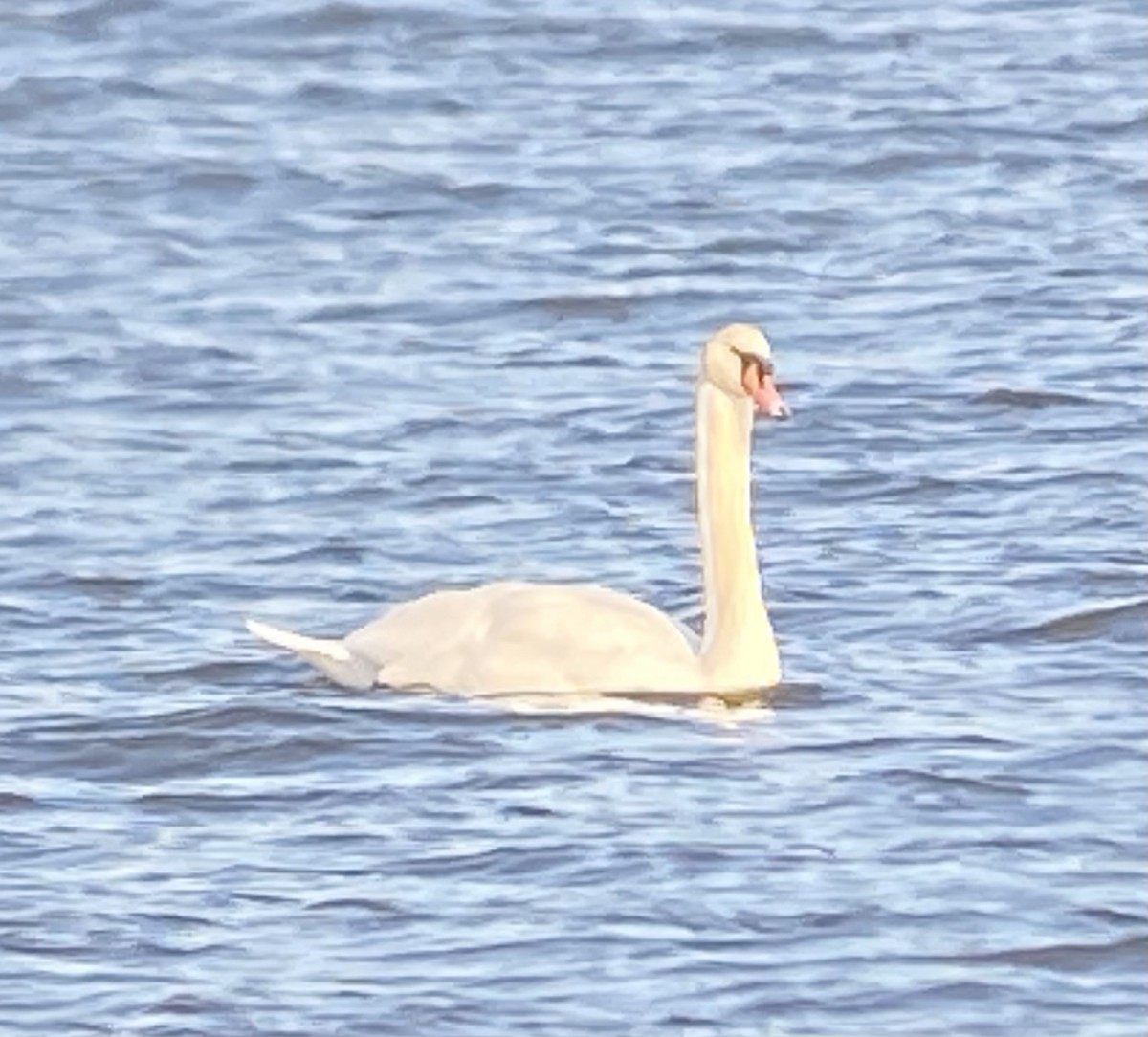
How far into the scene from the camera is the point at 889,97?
18922 millimetres

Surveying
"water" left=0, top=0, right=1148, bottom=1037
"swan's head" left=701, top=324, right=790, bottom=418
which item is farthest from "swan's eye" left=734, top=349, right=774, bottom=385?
"water" left=0, top=0, right=1148, bottom=1037

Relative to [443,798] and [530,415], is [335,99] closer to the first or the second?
[530,415]

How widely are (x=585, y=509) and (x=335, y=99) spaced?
6339mm

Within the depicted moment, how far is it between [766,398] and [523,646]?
797 mm

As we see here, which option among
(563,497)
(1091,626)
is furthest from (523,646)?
(563,497)

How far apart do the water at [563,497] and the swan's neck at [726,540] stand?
0.60ft

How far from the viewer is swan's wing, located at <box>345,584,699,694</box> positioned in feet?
36.9

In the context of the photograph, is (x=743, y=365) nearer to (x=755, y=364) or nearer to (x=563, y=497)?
Result: (x=755, y=364)

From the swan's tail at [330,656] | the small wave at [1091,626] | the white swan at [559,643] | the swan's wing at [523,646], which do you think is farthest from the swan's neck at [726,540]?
the swan's tail at [330,656]

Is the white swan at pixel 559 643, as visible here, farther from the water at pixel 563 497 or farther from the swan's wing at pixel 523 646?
the water at pixel 563 497

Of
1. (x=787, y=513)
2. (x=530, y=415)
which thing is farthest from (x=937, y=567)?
(x=530, y=415)

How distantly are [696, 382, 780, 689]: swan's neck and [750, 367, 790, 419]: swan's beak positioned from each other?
6 cm

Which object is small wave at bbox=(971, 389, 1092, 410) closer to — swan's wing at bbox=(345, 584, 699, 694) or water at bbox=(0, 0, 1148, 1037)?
water at bbox=(0, 0, 1148, 1037)

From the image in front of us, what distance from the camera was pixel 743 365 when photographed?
1162 cm
